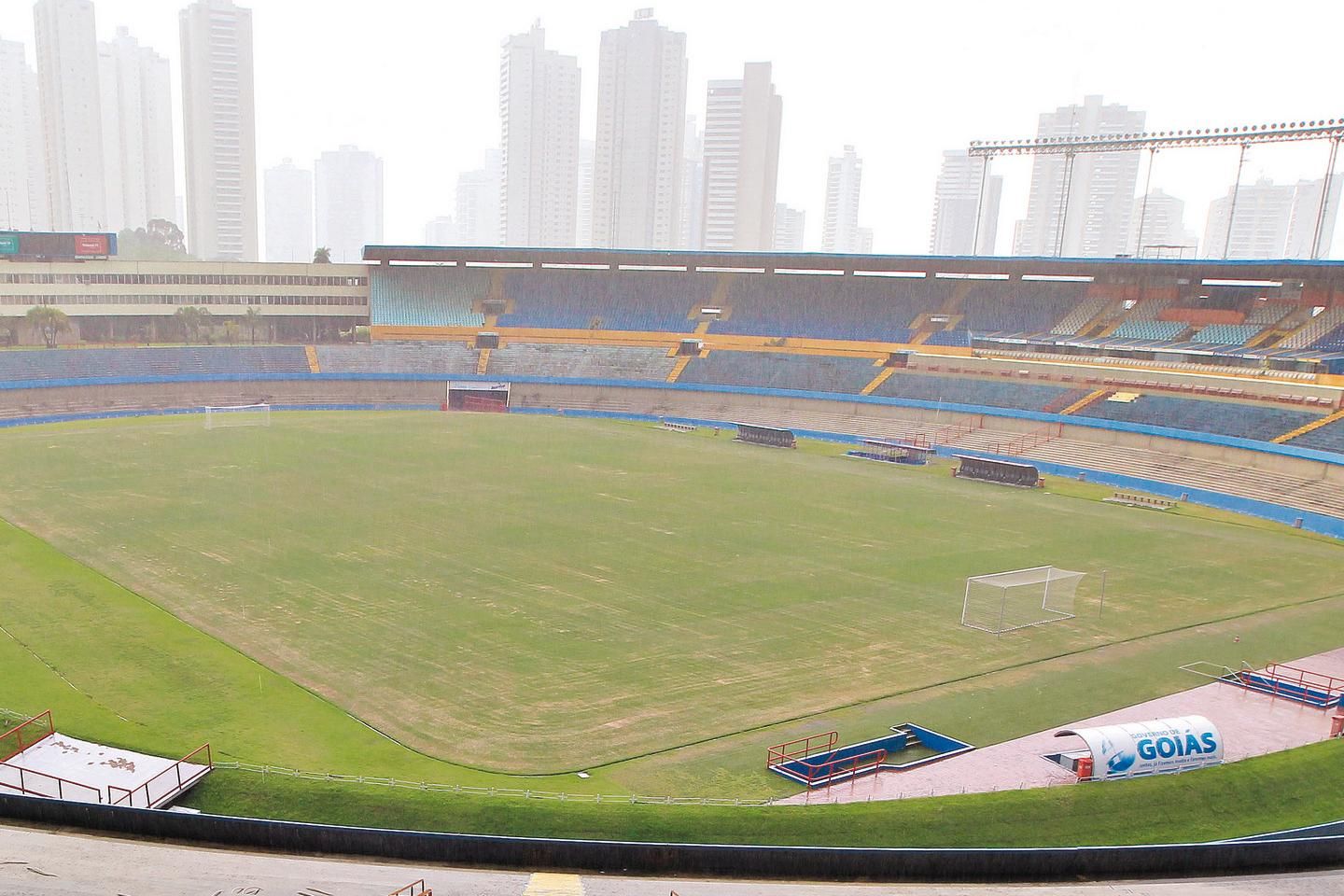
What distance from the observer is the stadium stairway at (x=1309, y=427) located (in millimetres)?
48250

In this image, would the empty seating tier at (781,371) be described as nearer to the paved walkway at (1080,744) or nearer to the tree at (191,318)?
the tree at (191,318)

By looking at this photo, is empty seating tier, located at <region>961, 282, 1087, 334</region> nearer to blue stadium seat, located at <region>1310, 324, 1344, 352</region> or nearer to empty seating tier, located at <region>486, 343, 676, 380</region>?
blue stadium seat, located at <region>1310, 324, 1344, 352</region>

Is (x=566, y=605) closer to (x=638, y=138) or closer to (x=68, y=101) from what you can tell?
(x=638, y=138)

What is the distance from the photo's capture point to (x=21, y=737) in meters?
16.4

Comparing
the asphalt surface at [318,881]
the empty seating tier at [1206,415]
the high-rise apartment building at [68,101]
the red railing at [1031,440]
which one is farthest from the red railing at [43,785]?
the high-rise apartment building at [68,101]

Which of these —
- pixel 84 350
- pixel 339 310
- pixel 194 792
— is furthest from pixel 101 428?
pixel 194 792

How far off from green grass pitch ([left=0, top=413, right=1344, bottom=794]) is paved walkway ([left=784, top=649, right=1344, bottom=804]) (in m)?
0.74

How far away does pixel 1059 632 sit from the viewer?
25625 mm

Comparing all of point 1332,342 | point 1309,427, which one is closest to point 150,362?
point 1309,427

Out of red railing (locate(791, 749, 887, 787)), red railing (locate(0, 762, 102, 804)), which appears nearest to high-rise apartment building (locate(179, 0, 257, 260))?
red railing (locate(0, 762, 102, 804))

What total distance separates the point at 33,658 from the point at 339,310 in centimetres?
6529

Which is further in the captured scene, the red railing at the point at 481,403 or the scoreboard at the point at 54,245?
the scoreboard at the point at 54,245

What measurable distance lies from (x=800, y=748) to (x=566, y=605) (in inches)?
357

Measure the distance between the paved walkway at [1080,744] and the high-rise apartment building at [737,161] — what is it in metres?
175
